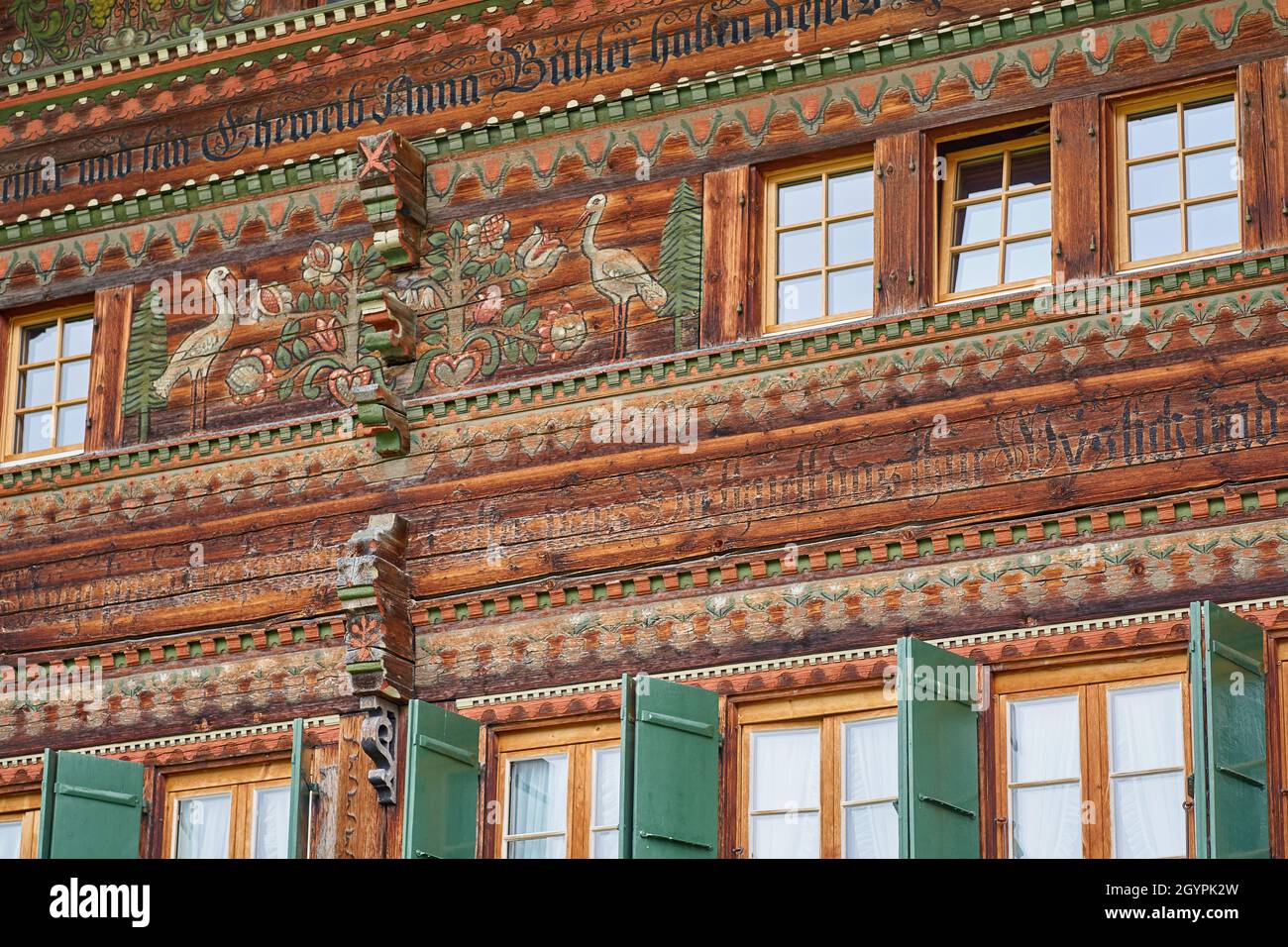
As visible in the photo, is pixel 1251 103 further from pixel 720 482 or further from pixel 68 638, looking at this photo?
pixel 68 638

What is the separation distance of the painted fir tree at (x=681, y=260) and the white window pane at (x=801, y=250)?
0.47m

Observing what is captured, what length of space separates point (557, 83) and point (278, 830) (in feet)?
15.1

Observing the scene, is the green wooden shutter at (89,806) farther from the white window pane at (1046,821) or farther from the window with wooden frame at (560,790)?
the white window pane at (1046,821)

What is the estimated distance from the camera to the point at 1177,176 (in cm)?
1627

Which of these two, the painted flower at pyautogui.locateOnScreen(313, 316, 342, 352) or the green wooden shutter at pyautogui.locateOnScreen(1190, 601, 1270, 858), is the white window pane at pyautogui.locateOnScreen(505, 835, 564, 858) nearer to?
the painted flower at pyautogui.locateOnScreen(313, 316, 342, 352)

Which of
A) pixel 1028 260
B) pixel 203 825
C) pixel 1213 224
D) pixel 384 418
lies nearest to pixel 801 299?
pixel 1028 260

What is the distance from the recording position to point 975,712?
15.6 m

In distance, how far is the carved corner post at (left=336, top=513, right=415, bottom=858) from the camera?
16.9 m

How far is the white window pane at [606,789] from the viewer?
16578mm

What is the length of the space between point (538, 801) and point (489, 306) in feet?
9.77

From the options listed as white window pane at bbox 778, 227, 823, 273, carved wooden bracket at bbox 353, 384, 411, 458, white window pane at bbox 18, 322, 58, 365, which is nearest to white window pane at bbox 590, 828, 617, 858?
carved wooden bracket at bbox 353, 384, 411, 458

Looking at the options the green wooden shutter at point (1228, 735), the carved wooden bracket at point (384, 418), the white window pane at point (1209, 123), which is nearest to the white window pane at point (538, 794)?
the carved wooden bracket at point (384, 418)

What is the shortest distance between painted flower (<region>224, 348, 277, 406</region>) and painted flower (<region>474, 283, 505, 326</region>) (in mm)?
1386
